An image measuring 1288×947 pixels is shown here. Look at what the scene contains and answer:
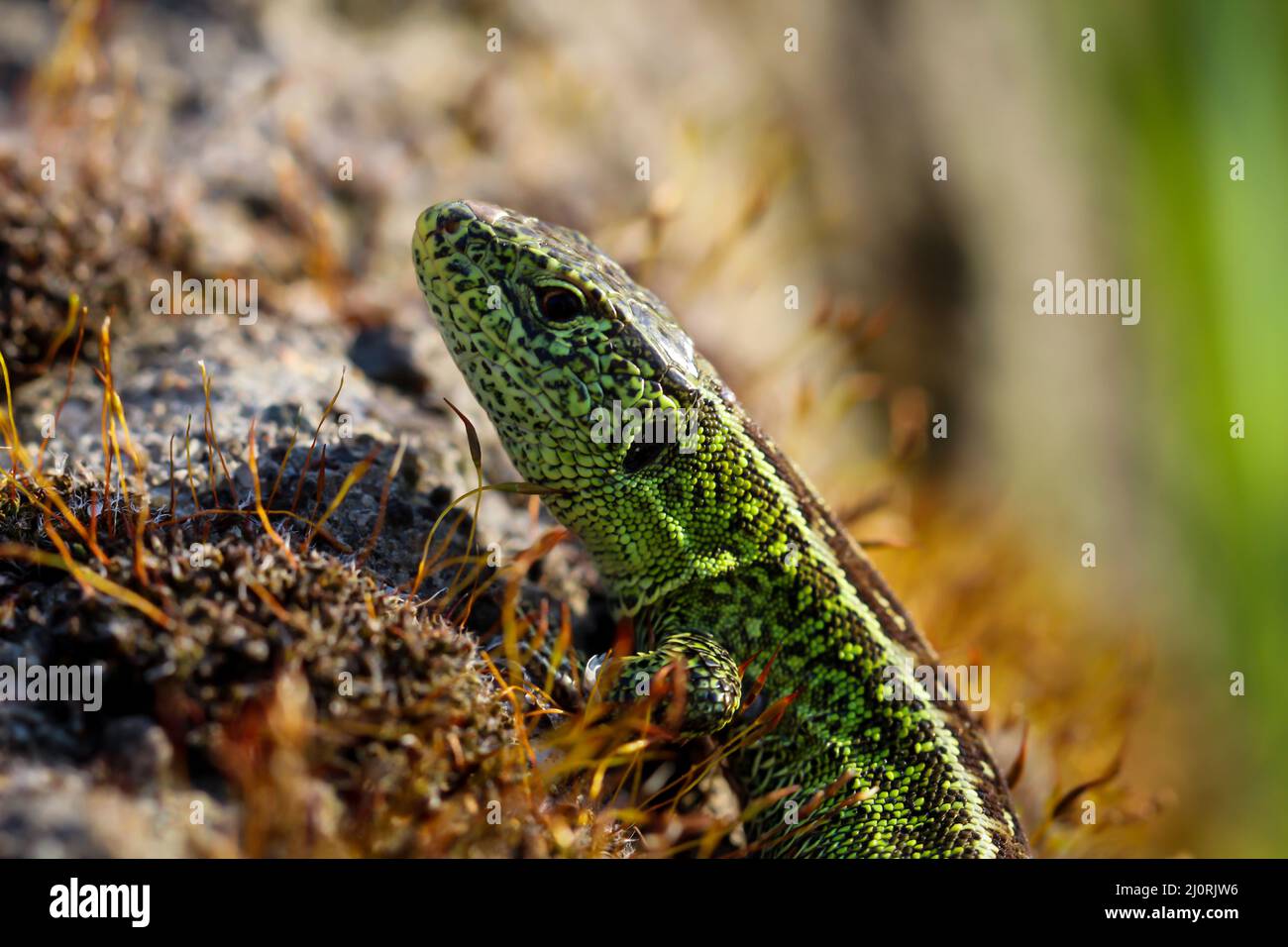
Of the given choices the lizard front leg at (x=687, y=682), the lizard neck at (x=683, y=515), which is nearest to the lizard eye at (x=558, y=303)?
the lizard neck at (x=683, y=515)

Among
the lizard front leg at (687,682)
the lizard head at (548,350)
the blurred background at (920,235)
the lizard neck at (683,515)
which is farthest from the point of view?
the blurred background at (920,235)

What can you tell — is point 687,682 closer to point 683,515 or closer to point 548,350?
point 683,515

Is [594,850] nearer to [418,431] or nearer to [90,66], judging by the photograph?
[418,431]

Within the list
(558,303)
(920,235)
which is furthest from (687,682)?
(920,235)

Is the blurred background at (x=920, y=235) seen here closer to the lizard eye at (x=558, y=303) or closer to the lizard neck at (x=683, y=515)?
the lizard neck at (x=683, y=515)

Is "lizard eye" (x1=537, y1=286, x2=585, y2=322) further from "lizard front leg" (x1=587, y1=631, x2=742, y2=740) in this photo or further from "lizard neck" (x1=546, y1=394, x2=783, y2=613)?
"lizard front leg" (x1=587, y1=631, x2=742, y2=740)

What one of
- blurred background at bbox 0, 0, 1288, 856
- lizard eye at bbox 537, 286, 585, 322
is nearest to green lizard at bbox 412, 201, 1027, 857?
lizard eye at bbox 537, 286, 585, 322

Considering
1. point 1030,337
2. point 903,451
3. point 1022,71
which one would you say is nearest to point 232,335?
point 903,451
